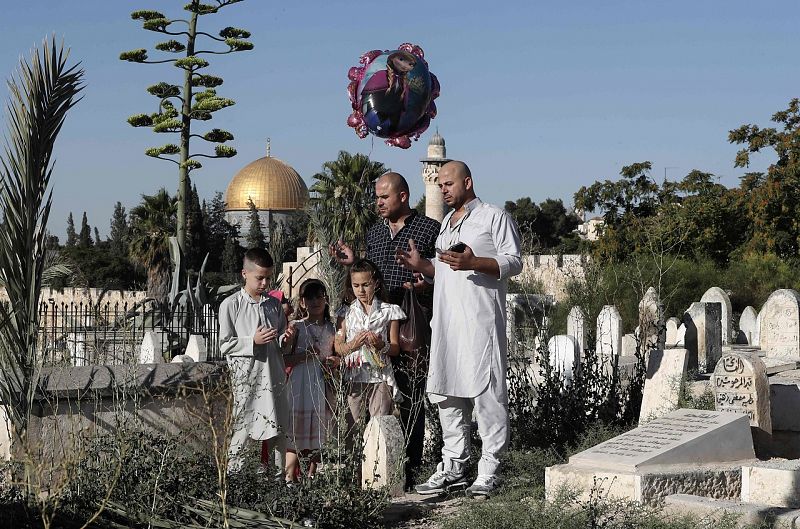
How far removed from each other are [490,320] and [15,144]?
243cm

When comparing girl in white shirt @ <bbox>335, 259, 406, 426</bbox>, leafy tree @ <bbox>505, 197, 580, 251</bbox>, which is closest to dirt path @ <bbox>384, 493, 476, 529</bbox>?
girl in white shirt @ <bbox>335, 259, 406, 426</bbox>

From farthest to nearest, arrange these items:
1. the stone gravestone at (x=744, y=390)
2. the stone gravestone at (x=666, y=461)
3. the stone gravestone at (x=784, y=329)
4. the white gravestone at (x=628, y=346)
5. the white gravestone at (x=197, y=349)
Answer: the white gravestone at (x=628, y=346) < the white gravestone at (x=197, y=349) < the stone gravestone at (x=784, y=329) < the stone gravestone at (x=744, y=390) < the stone gravestone at (x=666, y=461)

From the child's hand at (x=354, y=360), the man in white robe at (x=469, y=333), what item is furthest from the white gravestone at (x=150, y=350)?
the man in white robe at (x=469, y=333)

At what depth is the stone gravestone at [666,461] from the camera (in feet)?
15.8

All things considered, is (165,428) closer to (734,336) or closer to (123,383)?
(123,383)

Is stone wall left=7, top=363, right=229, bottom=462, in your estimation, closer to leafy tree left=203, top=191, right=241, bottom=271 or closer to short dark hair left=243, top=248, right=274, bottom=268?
short dark hair left=243, top=248, right=274, bottom=268

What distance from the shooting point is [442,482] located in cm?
512

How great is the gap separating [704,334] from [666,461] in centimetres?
735

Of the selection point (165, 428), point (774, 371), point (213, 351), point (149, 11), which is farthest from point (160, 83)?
point (165, 428)

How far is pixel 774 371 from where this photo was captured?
10.5 meters

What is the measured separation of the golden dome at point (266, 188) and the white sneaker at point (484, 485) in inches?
2702

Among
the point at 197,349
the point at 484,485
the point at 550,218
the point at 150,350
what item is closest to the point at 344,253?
the point at 484,485

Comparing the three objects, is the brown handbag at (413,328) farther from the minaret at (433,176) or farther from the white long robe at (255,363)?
the minaret at (433,176)

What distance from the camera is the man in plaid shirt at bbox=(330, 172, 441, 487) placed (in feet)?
18.6
